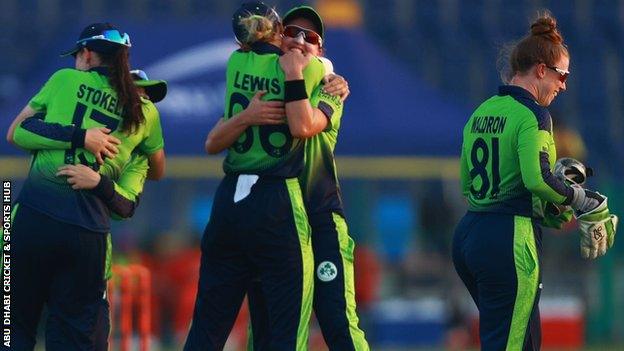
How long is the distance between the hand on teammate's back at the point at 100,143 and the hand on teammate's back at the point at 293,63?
2.71 ft

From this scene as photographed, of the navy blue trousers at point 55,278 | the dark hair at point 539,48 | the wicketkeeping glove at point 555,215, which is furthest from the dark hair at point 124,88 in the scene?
the wicketkeeping glove at point 555,215

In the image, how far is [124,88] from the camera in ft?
21.8

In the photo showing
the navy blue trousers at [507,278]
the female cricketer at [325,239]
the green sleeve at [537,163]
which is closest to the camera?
the green sleeve at [537,163]

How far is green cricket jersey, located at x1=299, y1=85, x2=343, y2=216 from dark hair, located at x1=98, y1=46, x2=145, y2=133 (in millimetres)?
777

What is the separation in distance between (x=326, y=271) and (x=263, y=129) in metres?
0.73

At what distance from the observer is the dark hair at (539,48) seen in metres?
6.57

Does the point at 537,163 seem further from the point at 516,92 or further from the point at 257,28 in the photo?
the point at 257,28

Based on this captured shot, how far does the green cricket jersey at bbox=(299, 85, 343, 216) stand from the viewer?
6.79 metres

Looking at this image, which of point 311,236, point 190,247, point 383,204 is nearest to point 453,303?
point 383,204

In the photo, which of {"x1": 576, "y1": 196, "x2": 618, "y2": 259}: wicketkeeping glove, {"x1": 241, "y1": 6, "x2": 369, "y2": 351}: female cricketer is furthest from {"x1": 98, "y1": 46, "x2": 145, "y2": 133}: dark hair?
{"x1": 576, "y1": 196, "x2": 618, "y2": 259}: wicketkeeping glove

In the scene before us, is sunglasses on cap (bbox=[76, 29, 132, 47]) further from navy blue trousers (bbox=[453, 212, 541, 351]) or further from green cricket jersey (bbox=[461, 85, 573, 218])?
navy blue trousers (bbox=[453, 212, 541, 351])

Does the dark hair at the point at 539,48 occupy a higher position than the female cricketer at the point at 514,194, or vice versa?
the dark hair at the point at 539,48

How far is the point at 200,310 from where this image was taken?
21.7 ft

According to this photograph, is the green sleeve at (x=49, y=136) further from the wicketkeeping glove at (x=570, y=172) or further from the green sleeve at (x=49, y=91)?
the wicketkeeping glove at (x=570, y=172)
